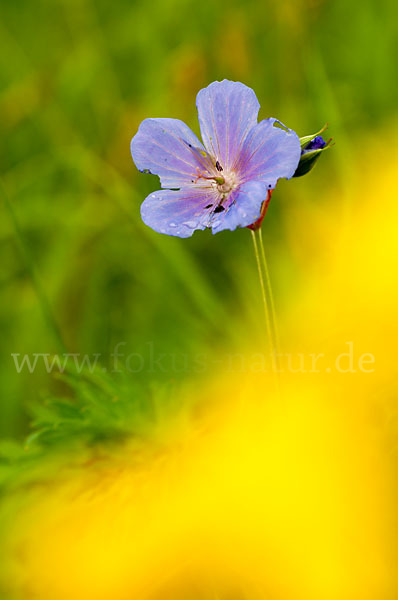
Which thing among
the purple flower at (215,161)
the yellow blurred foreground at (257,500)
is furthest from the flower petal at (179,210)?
the yellow blurred foreground at (257,500)

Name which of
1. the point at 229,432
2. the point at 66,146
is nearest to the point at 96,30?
the point at 66,146

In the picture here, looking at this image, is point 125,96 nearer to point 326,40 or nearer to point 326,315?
point 326,40

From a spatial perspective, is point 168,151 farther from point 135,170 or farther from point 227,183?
point 135,170

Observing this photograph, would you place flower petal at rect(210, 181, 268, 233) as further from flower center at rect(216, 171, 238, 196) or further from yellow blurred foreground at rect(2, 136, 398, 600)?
yellow blurred foreground at rect(2, 136, 398, 600)

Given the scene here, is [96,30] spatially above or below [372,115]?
above

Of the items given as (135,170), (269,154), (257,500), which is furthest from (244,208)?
(135,170)
